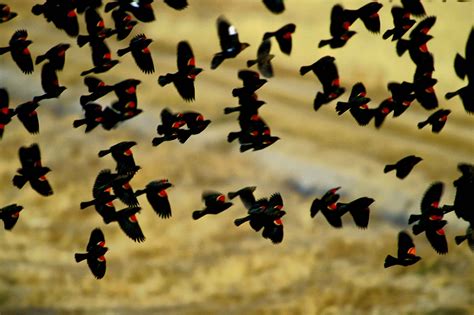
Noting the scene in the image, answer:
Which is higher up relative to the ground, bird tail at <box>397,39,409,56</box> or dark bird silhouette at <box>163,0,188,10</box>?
dark bird silhouette at <box>163,0,188,10</box>

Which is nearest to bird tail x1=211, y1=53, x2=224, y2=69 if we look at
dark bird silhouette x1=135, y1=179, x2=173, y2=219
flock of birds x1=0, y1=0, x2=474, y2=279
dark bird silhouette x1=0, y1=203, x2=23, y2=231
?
flock of birds x1=0, y1=0, x2=474, y2=279

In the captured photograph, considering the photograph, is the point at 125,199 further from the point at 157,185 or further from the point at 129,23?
the point at 129,23

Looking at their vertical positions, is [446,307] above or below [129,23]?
below

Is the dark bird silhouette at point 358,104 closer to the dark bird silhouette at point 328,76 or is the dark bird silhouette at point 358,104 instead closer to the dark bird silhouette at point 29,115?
the dark bird silhouette at point 328,76

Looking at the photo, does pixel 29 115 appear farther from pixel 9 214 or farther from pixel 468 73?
pixel 468 73

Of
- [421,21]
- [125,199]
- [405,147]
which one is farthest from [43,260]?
[421,21]

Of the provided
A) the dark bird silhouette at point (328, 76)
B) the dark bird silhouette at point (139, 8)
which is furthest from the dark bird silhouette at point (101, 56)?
the dark bird silhouette at point (328, 76)

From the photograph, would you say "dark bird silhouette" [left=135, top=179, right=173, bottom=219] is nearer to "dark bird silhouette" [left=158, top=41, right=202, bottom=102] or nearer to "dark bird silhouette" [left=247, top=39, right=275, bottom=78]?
"dark bird silhouette" [left=158, top=41, right=202, bottom=102]

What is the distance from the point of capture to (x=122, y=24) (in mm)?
3109

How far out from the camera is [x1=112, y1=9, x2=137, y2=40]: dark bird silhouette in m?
3.09

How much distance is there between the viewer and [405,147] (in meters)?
4.30

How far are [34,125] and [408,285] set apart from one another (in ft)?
5.66

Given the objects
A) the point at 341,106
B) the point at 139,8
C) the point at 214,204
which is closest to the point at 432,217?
the point at 341,106

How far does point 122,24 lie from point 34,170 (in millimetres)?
585
